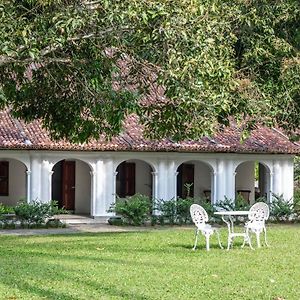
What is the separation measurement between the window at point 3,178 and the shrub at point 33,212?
474cm

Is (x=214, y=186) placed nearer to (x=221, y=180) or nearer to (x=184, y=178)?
(x=221, y=180)

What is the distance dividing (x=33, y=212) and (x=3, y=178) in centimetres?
531

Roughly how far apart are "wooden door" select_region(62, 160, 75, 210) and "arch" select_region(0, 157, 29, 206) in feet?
4.99

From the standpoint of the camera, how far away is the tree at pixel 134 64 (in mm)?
12078

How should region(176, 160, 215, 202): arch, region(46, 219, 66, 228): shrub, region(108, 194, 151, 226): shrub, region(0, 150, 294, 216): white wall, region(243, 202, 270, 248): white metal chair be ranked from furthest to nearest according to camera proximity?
region(176, 160, 215, 202): arch, region(0, 150, 294, 216): white wall, region(108, 194, 151, 226): shrub, region(46, 219, 66, 228): shrub, region(243, 202, 270, 248): white metal chair

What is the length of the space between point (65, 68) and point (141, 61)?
1761 millimetres

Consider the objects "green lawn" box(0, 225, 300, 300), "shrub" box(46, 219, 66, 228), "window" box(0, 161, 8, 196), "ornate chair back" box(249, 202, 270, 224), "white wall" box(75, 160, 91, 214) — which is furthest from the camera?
"white wall" box(75, 160, 91, 214)

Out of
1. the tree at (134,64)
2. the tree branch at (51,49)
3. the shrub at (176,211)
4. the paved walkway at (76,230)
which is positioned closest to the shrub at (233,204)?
the shrub at (176,211)

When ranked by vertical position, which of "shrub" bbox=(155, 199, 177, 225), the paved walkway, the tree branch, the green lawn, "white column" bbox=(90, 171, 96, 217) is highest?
the tree branch

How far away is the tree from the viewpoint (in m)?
12.1

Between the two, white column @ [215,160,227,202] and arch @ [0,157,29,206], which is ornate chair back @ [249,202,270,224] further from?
arch @ [0,157,29,206]

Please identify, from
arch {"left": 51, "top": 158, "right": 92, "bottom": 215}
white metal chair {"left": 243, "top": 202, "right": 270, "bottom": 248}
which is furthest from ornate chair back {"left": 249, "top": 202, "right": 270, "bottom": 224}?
arch {"left": 51, "top": 158, "right": 92, "bottom": 215}

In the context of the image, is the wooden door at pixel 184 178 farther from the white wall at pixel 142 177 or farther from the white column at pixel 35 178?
the white column at pixel 35 178

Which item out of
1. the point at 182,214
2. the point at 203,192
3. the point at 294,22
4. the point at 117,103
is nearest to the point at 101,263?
the point at 117,103
